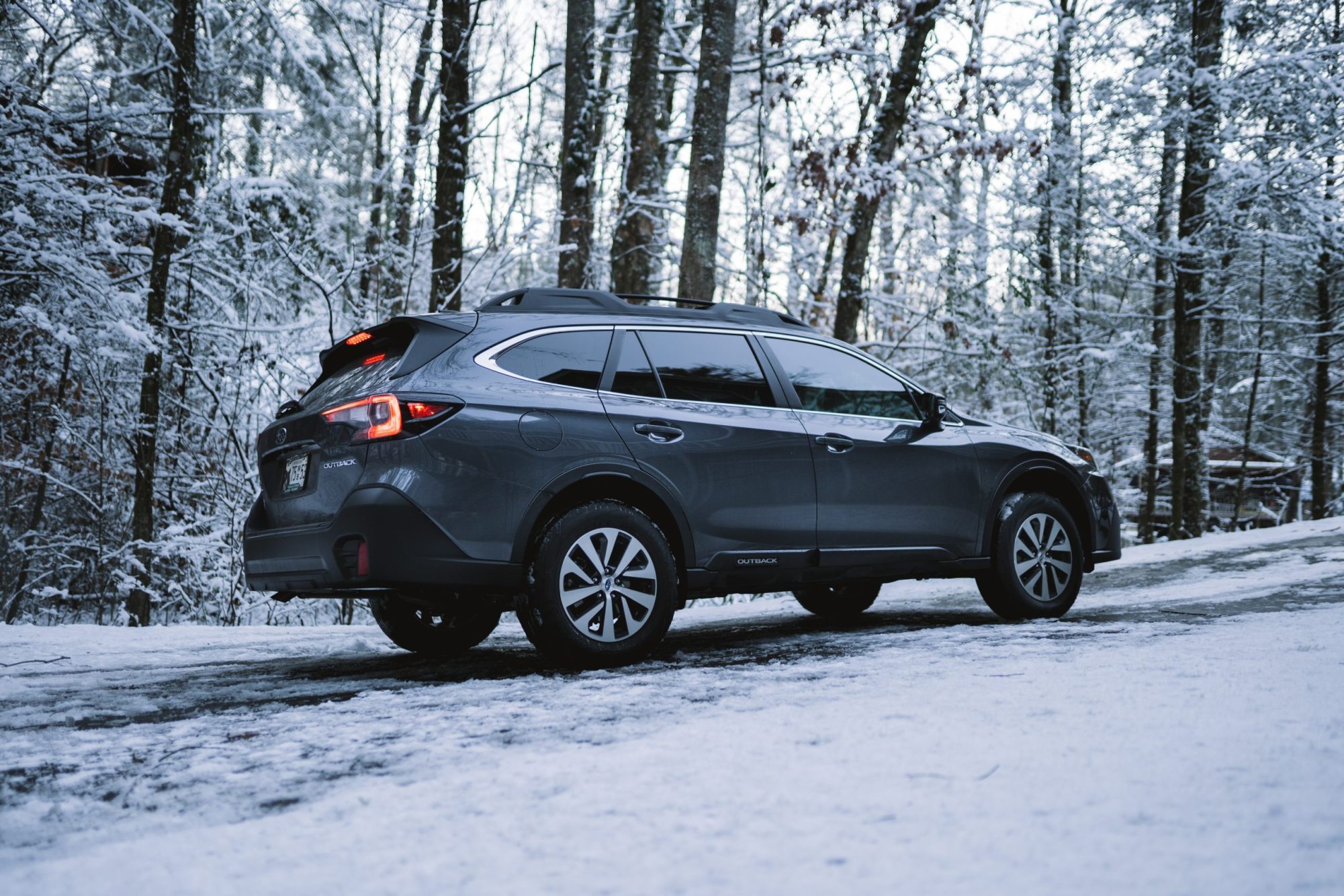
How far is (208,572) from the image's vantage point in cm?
1165

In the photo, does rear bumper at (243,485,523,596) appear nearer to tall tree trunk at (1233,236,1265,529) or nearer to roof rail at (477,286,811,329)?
roof rail at (477,286,811,329)

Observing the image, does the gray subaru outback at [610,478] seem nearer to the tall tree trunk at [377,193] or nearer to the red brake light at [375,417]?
the red brake light at [375,417]

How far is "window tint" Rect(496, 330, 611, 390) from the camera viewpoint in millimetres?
4812

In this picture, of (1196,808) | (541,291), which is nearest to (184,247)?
(541,291)

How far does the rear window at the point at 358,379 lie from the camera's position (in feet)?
15.1

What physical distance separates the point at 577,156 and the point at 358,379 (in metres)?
8.01

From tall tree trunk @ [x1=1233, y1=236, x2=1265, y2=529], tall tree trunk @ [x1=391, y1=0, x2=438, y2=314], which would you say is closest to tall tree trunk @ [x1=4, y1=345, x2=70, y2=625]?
tall tree trunk @ [x1=391, y1=0, x2=438, y2=314]

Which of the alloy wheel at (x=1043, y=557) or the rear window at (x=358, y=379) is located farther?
the alloy wheel at (x=1043, y=557)

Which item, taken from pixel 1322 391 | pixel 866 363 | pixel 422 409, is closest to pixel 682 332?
pixel 866 363

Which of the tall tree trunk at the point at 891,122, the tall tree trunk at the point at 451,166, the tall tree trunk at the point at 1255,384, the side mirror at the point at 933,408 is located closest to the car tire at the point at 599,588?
the side mirror at the point at 933,408

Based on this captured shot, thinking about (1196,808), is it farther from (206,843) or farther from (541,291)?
(541,291)

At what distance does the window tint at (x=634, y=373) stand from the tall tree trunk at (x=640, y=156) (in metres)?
6.89

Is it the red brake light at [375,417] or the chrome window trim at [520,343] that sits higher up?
the chrome window trim at [520,343]

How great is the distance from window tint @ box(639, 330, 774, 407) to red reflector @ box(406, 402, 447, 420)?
4.00 feet
